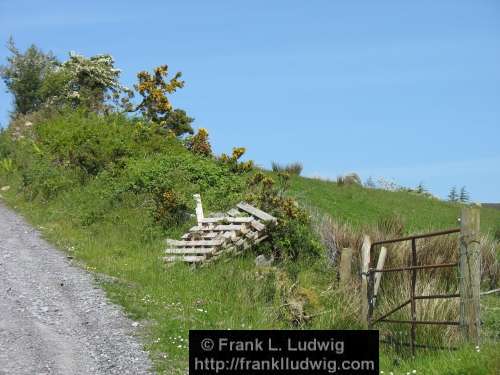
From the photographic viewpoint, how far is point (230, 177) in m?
21.3

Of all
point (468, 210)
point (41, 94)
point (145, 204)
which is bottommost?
point (468, 210)

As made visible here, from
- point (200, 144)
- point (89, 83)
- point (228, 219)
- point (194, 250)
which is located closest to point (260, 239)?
point (228, 219)

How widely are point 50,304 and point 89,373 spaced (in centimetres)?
330

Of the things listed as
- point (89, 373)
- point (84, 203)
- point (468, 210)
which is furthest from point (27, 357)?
point (84, 203)

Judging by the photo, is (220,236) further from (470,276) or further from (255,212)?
(470,276)

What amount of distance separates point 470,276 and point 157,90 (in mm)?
19536

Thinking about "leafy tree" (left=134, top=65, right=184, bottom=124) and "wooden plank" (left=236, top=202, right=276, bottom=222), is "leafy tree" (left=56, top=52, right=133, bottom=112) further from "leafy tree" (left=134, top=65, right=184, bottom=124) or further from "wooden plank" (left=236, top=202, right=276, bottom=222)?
"wooden plank" (left=236, top=202, right=276, bottom=222)

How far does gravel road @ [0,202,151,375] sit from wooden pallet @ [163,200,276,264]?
236 cm

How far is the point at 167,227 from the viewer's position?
18234 millimetres

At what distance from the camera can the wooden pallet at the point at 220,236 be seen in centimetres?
1579

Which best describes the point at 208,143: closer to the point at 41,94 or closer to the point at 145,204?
the point at 145,204

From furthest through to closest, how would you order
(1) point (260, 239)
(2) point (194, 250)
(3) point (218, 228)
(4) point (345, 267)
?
(3) point (218, 228), (1) point (260, 239), (2) point (194, 250), (4) point (345, 267)

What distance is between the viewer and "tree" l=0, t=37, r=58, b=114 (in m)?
37.3

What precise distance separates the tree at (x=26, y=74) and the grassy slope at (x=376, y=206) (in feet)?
51.4
